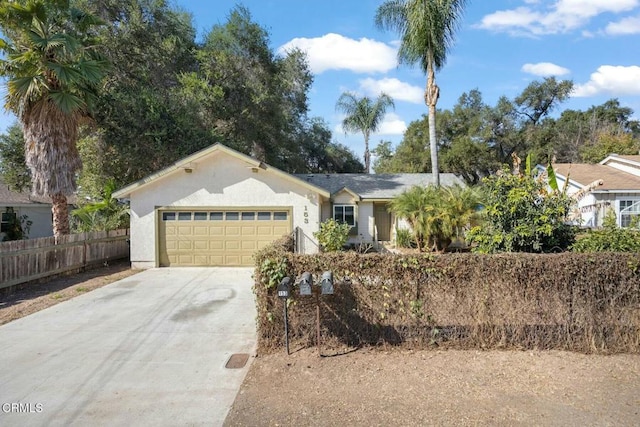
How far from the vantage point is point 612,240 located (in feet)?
22.1

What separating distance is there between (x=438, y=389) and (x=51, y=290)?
32.3ft

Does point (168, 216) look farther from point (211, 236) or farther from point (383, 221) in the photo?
point (383, 221)

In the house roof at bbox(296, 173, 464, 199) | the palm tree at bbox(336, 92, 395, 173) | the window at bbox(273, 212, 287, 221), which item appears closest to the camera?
the window at bbox(273, 212, 287, 221)

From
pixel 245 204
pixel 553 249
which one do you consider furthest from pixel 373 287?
pixel 245 204

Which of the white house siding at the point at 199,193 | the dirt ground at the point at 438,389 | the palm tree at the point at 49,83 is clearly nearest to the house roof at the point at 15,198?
the palm tree at the point at 49,83

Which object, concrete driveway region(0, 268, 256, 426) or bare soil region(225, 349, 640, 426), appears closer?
bare soil region(225, 349, 640, 426)

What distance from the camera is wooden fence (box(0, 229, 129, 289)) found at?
9266 millimetres

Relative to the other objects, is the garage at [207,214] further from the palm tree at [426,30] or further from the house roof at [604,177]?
the house roof at [604,177]

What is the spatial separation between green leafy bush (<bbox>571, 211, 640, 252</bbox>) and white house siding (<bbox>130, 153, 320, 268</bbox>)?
9012 mm

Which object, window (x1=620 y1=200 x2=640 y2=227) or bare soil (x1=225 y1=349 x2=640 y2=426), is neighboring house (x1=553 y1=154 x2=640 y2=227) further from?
bare soil (x1=225 y1=349 x2=640 y2=426)

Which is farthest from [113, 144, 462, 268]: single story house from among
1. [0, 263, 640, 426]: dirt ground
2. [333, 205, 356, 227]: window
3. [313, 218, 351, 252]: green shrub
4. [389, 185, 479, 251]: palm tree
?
[0, 263, 640, 426]: dirt ground

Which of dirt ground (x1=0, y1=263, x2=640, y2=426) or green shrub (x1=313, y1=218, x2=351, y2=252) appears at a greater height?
green shrub (x1=313, y1=218, x2=351, y2=252)

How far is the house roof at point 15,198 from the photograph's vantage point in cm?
1884

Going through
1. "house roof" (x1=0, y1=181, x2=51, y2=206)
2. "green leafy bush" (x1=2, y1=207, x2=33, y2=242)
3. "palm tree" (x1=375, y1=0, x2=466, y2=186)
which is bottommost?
"green leafy bush" (x1=2, y1=207, x2=33, y2=242)
